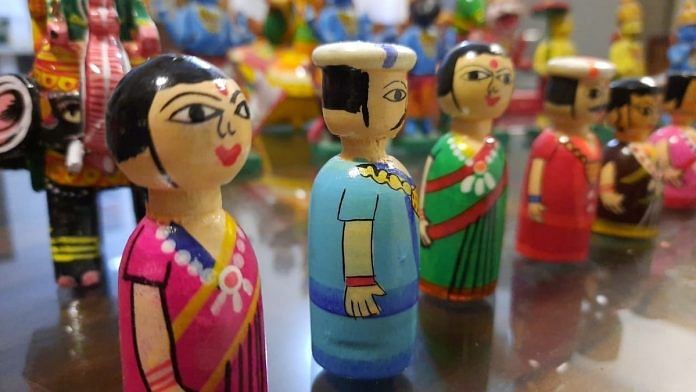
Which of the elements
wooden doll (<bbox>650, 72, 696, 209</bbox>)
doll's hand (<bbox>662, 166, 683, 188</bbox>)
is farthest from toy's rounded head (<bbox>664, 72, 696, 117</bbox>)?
doll's hand (<bbox>662, 166, 683, 188</bbox>)

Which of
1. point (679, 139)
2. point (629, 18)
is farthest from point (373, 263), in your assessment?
point (629, 18)

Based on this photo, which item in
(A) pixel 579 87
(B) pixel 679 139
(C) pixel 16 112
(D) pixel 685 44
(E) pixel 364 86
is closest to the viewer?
(E) pixel 364 86

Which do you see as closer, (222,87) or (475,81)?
(222,87)

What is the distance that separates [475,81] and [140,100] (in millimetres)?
589

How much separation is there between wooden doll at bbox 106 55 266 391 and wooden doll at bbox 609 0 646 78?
2286mm

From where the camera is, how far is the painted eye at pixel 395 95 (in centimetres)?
74

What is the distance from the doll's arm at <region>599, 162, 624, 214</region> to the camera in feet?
4.53

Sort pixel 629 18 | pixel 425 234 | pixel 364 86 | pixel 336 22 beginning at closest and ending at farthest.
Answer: pixel 364 86 → pixel 425 234 → pixel 336 22 → pixel 629 18

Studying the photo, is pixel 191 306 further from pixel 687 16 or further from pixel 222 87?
pixel 687 16

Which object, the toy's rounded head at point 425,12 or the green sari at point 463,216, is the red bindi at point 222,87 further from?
the toy's rounded head at point 425,12

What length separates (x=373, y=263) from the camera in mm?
760

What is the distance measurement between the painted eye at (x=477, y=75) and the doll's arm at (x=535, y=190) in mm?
323

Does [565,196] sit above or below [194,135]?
below

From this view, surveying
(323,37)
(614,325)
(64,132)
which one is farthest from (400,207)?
(323,37)
